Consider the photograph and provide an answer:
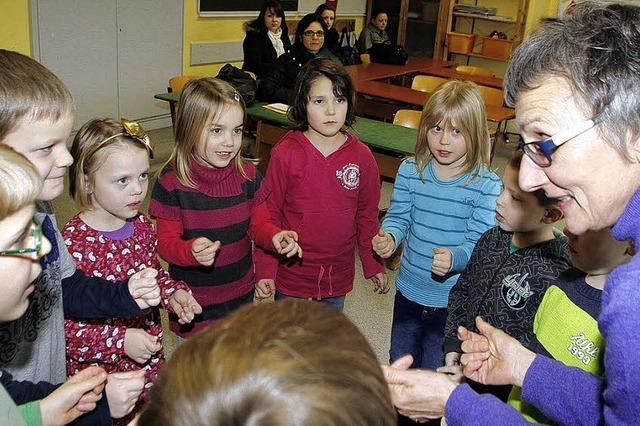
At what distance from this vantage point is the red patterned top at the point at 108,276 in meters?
1.83

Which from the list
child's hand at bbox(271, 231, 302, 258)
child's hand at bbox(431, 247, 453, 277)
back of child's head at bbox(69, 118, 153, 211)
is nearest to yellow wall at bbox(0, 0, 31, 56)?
back of child's head at bbox(69, 118, 153, 211)

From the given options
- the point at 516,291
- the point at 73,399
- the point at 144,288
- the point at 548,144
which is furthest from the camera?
the point at 516,291

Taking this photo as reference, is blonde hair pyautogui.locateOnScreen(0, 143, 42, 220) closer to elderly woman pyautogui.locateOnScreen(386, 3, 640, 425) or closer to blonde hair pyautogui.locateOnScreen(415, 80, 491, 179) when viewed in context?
elderly woman pyautogui.locateOnScreen(386, 3, 640, 425)

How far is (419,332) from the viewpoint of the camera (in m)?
2.60

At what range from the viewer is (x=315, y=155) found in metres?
2.58

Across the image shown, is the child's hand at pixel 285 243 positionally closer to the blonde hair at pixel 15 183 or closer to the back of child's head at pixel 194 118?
the back of child's head at pixel 194 118

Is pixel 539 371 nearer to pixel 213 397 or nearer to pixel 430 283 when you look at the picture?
pixel 213 397

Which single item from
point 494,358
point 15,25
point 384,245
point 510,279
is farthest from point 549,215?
point 15,25

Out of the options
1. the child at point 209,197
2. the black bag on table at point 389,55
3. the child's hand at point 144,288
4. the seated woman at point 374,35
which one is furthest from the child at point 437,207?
the seated woman at point 374,35

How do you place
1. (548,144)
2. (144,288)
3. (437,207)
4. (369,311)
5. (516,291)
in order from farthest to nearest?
(369,311), (437,207), (516,291), (144,288), (548,144)

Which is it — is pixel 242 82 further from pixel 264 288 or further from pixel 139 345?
pixel 139 345

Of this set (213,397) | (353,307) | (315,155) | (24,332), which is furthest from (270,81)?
(213,397)

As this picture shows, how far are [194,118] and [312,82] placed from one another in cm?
59

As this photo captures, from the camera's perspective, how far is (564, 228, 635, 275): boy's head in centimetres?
145
